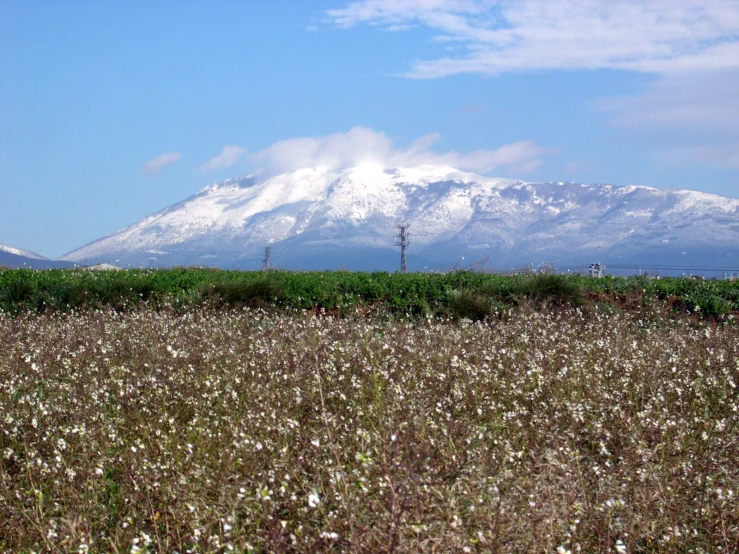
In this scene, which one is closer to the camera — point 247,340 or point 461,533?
point 461,533

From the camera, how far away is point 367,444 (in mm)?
4391

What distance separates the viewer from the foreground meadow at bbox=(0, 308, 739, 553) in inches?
137

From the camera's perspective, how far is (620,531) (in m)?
3.83

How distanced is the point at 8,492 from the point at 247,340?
4.63m

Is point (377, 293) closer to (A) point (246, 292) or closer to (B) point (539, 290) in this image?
(A) point (246, 292)

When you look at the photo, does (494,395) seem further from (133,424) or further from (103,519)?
(103,519)


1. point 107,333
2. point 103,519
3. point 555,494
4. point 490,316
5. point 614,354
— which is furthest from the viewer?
point 490,316

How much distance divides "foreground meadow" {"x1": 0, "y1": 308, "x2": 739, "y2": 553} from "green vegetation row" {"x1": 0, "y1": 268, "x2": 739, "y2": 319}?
14.4 ft

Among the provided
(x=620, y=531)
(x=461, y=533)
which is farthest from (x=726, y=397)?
(x=461, y=533)

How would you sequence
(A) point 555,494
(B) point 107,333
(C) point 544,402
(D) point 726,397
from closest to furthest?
(A) point 555,494
(C) point 544,402
(D) point 726,397
(B) point 107,333

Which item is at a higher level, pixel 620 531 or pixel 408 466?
pixel 408 466

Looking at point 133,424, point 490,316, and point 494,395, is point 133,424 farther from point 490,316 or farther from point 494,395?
point 490,316

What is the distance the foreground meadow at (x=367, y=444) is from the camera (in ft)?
11.4

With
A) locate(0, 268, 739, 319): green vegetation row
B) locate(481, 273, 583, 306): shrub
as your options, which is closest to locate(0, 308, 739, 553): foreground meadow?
locate(0, 268, 739, 319): green vegetation row
